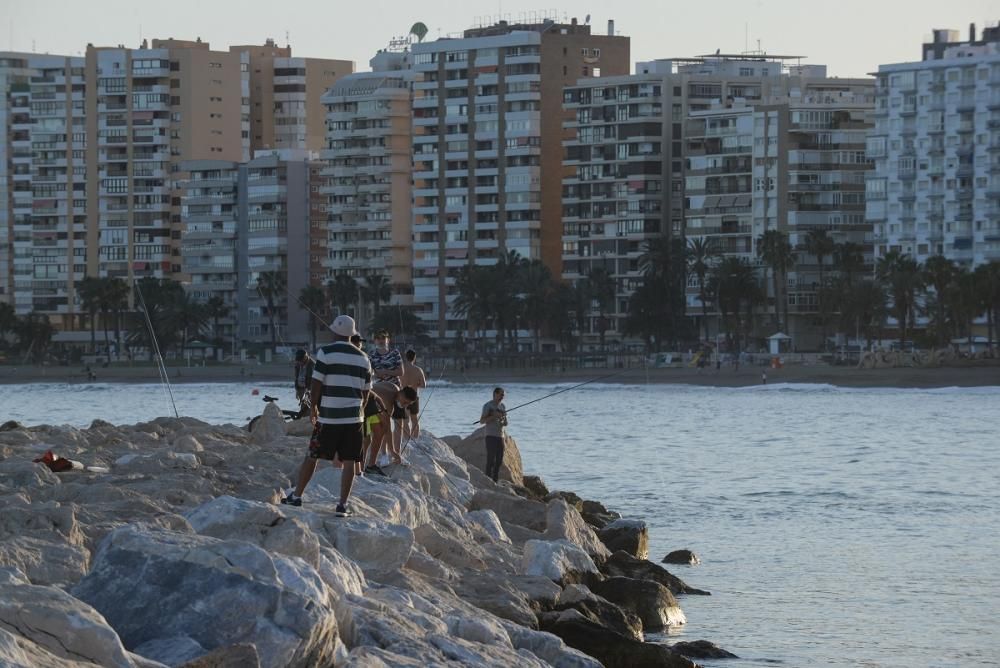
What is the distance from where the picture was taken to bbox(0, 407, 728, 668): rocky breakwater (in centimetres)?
981

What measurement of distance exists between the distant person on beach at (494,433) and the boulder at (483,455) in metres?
0.74

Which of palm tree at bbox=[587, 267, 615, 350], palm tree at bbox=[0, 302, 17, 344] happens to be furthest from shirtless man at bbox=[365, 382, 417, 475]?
palm tree at bbox=[0, 302, 17, 344]

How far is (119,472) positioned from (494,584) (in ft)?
15.1

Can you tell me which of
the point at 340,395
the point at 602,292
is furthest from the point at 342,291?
the point at 340,395

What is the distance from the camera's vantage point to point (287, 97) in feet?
473

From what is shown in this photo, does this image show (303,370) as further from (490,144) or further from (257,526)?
(490,144)

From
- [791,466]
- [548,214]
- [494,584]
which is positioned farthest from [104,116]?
[494,584]

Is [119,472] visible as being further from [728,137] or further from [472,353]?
[728,137]

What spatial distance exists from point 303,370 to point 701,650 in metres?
9.20

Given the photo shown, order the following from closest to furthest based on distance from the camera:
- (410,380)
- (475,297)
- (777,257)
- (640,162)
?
(410,380) → (777,257) → (475,297) → (640,162)

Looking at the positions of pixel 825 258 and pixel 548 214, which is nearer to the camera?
pixel 825 258

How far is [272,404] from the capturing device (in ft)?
84.5

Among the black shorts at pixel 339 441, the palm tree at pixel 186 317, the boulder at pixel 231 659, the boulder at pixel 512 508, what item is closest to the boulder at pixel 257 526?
the black shorts at pixel 339 441

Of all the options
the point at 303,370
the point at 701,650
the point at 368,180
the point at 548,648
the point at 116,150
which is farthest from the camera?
the point at 116,150
